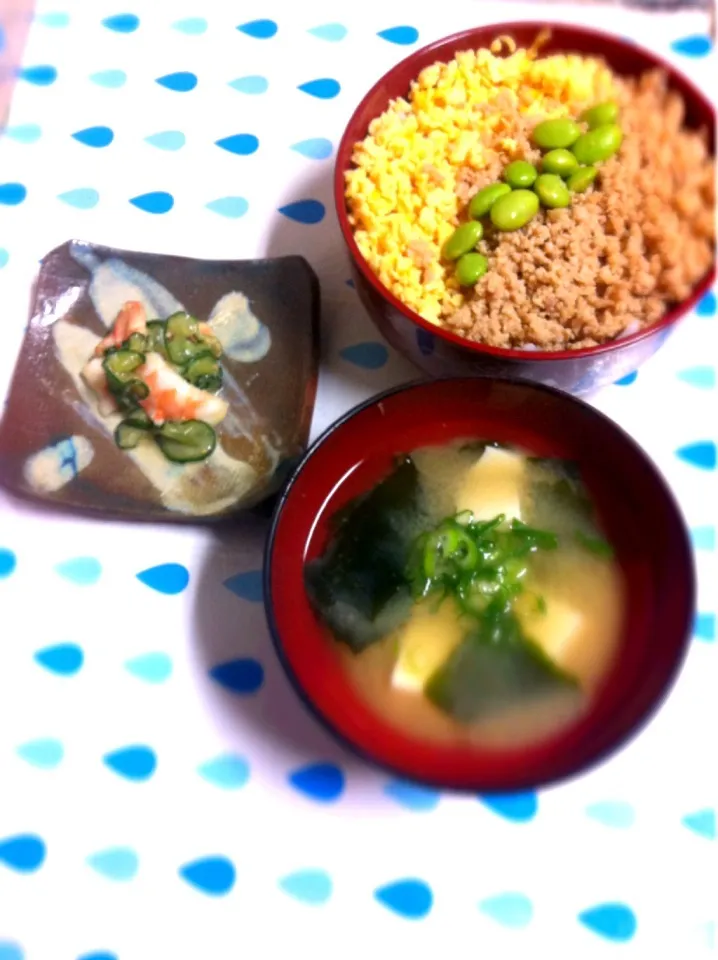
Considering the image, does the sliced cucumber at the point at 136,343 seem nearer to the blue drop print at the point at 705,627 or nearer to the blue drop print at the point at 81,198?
the blue drop print at the point at 81,198

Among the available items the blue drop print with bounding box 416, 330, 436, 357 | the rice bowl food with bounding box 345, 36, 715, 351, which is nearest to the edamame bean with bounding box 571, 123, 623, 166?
the rice bowl food with bounding box 345, 36, 715, 351

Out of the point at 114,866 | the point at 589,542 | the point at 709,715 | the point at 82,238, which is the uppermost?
the point at 82,238

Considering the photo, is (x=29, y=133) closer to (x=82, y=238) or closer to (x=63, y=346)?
(x=82, y=238)

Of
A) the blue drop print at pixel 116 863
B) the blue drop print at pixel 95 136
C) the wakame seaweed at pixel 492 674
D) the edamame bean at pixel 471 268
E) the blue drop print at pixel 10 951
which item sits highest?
the edamame bean at pixel 471 268

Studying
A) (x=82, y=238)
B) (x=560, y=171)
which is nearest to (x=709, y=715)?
(x=560, y=171)

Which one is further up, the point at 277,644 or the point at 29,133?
the point at 29,133

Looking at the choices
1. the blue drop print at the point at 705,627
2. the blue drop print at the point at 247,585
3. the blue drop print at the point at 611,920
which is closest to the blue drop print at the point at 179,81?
the blue drop print at the point at 247,585
